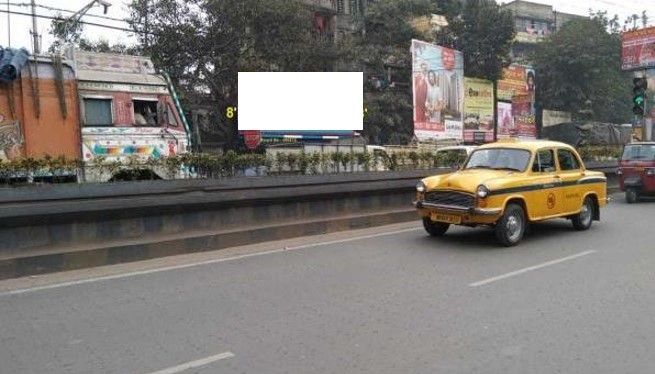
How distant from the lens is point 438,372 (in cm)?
435

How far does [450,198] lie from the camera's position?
974 centimetres

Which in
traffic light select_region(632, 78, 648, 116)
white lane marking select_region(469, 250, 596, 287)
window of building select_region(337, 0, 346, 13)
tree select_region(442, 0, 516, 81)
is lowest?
white lane marking select_region(469, 250, 596, 287)

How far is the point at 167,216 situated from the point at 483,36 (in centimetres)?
3574

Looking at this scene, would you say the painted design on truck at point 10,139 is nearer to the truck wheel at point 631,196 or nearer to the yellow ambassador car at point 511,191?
the yellow ambassador car at point 511,191

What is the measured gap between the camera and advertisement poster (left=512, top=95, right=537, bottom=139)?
4594 centimetres

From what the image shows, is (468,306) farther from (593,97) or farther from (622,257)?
(593,97)

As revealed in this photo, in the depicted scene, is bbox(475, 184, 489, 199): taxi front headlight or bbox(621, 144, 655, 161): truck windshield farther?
bbox(621, 144, 655, 161): truck windshield

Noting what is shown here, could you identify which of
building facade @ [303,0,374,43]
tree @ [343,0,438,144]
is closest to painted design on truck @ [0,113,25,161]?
tree @ [343,0,438,144]

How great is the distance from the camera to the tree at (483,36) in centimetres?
4028

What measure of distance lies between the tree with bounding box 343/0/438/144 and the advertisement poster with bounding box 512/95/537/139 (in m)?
11.1

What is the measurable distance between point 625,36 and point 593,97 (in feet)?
50.0

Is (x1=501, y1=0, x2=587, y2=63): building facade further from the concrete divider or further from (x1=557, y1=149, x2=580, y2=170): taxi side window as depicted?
the concrete divider

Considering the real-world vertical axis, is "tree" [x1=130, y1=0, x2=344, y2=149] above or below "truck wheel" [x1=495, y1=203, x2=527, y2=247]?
above

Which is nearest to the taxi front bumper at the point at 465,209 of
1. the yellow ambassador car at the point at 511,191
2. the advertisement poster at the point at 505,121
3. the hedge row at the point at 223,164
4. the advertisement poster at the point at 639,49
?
the yellow ambassador car at the point at 511,191
